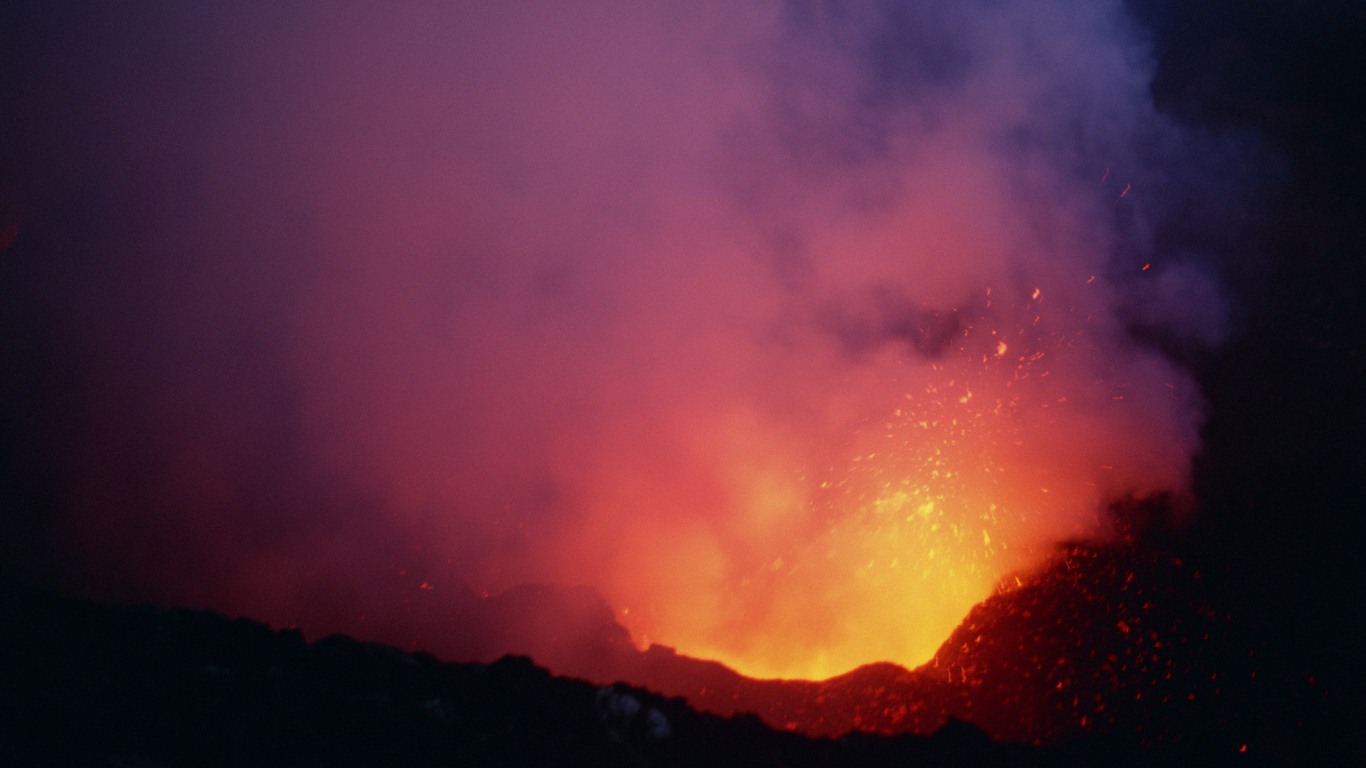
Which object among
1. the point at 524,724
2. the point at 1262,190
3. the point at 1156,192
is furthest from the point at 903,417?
the point at 524,724

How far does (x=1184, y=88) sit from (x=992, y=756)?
904cm

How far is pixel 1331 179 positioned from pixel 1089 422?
12.4 ft

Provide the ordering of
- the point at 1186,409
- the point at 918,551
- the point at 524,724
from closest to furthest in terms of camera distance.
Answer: the point at 524,724
the point at 1186,409
the point at 918,551

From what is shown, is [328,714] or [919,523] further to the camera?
[919,523]

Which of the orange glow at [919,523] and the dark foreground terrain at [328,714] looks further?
the orange glow at [919,523]

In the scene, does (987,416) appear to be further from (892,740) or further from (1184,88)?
(892,740)

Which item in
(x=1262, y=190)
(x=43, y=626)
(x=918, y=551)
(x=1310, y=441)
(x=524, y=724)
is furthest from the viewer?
(x=918, y=551)

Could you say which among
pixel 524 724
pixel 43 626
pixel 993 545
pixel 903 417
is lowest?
pixel 524 724

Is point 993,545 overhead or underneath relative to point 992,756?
overhead

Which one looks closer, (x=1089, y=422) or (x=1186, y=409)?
(x=1186, y=409)

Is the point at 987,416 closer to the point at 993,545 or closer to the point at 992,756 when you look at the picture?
the point at 993,545

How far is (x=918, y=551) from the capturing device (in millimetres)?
9508

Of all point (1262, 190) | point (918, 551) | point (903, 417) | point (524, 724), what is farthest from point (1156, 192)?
point (524, 724)

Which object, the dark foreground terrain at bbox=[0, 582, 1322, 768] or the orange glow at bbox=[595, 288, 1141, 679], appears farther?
the orange glow at bbox=[595, 288, 1141, 679]
